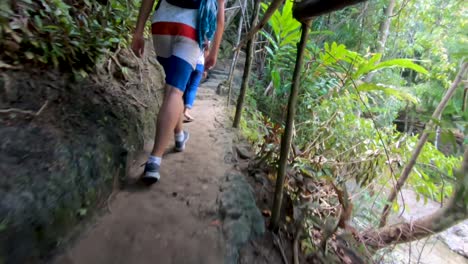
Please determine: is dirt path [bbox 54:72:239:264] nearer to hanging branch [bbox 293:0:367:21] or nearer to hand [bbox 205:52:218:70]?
hand [bbox 205:52:218:70]

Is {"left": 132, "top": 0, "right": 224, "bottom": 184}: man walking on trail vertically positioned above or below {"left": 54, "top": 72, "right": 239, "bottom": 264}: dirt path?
above

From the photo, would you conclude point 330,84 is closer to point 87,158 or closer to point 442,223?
point 442,223

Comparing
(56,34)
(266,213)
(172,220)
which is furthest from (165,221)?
(56,34)

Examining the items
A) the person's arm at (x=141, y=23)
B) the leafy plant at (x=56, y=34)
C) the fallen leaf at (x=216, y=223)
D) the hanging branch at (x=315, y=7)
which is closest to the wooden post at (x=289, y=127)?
the hanging branch at (x=315, y=7)

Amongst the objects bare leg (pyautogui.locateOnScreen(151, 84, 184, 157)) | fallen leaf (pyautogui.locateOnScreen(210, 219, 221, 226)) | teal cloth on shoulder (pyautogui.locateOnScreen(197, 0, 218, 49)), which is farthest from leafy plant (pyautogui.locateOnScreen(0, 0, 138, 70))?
fallen leaf (pyautogui.locateOnScreen(210, 219, 221, 226))

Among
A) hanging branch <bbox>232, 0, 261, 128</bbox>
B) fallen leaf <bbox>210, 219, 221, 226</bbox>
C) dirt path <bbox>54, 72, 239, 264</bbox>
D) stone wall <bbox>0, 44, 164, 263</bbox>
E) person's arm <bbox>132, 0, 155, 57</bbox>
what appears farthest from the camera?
hanging branch <bbox>232, 0, 261, 128</bbox>

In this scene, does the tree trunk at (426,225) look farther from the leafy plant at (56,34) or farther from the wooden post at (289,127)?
the leafy plant at (56,34)

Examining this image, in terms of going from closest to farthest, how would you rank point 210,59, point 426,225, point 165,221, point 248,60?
point 165,221, point 210,59, point 426,225, point 248,60

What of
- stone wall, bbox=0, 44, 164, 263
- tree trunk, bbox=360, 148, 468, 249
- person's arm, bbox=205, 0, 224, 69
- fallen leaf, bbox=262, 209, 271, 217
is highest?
person's arm, bbox=205, 0, 224, 69

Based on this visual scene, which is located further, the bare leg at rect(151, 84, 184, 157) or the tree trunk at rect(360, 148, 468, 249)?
the tree trunk at rect(360, 148, 468, 249)

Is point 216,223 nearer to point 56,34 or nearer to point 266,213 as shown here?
point 266,213

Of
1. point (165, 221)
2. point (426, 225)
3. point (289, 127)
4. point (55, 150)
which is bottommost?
point (426, 225)

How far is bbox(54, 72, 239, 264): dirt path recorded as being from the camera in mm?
1012

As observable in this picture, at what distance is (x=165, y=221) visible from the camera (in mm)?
1220
